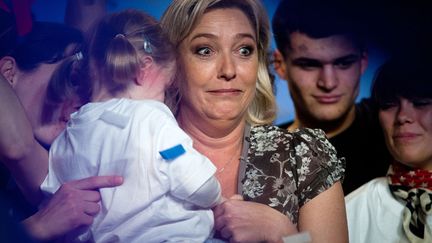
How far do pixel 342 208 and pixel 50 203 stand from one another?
0.80 metres

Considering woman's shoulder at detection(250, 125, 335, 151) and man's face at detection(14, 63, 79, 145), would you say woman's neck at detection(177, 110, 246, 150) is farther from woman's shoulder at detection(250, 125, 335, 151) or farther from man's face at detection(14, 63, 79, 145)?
man's face at detection(14, 63, 79, 145)

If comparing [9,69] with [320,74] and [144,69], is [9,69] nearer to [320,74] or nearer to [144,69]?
[144,69]

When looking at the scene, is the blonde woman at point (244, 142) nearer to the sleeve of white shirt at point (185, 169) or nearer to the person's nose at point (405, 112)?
the sleeve of white shirt at point (185, 169)

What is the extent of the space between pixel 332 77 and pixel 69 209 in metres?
0.95

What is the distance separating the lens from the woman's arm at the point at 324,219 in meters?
1.71

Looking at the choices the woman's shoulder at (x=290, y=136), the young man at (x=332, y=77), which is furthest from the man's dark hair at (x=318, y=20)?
the woman's shoulder at (x=290, y=136)

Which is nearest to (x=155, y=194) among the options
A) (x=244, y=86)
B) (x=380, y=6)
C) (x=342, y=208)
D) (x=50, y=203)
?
(x=50, y=203)

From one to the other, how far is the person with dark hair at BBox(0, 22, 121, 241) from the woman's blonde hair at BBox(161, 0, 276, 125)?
0.88 ft

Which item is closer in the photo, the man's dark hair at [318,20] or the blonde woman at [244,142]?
the blonde woman at [244,142]

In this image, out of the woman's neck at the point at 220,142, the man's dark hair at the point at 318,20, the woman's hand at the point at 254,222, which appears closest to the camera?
A: the woman's hand at the point at 254,222

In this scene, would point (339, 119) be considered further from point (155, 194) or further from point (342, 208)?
point (155, 194)

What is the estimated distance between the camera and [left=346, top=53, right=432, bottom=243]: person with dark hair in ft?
6.31

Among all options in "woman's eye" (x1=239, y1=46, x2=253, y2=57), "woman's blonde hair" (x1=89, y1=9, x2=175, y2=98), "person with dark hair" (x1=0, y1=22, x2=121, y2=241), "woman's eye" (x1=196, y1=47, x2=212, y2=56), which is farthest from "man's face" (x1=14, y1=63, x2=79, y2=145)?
"woman's eye" (x1=239, y1=46, x2=253, y2=57)

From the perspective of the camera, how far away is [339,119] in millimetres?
2096
